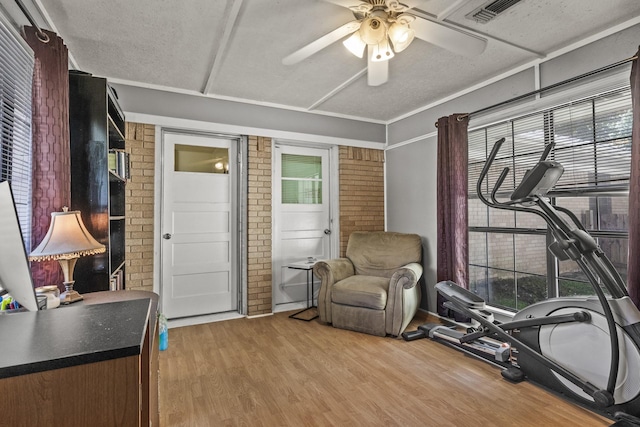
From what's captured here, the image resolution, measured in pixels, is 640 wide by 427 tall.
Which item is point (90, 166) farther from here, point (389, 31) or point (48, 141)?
point (389, 31)

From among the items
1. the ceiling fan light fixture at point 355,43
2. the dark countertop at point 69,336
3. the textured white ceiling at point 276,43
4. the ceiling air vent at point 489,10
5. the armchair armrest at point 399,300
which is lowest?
the armchair armrest at point 399,300

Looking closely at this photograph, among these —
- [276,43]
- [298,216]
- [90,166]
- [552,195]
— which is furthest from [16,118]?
[552,195]

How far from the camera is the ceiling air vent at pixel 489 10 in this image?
77.2 inches

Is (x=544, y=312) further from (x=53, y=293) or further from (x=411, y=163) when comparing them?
(x=53, y=293)

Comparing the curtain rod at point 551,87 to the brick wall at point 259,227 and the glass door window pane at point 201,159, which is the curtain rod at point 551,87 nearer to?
the brick wall at point 259,227

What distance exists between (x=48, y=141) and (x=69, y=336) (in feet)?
4.82

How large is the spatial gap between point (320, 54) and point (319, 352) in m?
2.44

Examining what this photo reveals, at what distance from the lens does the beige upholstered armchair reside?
311 cm

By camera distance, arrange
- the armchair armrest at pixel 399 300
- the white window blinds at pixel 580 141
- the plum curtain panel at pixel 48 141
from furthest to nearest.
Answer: the armchair armrest at pixel 399 300 → the white window blinds at pixel 580 141 → the plum curtain panel at pixel 48 141

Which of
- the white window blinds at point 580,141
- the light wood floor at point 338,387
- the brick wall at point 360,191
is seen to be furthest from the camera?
the brick wall at point 360,191

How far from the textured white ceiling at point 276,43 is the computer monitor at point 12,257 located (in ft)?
4.97

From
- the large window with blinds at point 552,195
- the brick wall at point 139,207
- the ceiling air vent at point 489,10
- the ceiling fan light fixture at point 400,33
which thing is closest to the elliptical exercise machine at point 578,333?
the large window with blinds at point 552,195

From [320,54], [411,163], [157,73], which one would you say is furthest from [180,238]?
[411,163]

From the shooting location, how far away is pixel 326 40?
1942 mm
